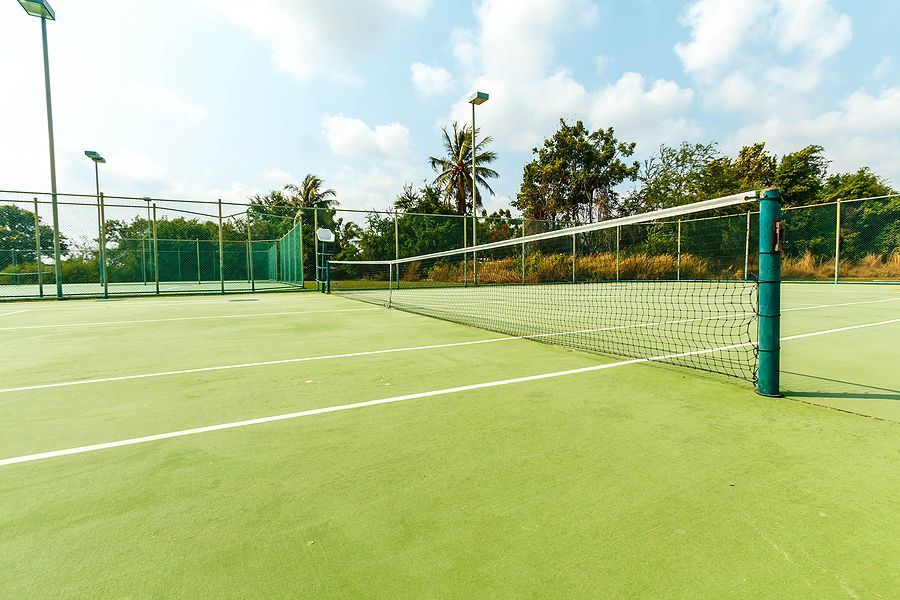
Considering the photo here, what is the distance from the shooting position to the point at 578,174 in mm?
30156

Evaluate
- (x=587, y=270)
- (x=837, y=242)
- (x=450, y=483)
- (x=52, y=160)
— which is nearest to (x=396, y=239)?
(x=587, y=270)

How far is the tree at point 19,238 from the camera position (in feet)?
44.6

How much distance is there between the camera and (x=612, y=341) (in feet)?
16.9

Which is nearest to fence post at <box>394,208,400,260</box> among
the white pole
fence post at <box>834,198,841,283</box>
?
the white pole

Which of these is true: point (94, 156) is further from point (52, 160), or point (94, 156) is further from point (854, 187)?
point (854, 187)

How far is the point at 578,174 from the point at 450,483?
3144 centimetres

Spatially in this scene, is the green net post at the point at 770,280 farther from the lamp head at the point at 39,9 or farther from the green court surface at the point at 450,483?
the lamp head at the point at 39,9

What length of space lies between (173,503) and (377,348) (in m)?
3.13

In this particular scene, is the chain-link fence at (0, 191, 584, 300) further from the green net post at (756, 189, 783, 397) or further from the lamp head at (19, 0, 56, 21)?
the green net post at (756, 189, 783, 397)

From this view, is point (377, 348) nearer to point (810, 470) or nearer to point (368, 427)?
point (368, 427)

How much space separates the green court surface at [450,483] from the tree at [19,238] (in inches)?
Answer: 557

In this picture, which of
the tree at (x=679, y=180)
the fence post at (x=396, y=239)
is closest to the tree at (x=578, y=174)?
the tree at (x=679, y=180)

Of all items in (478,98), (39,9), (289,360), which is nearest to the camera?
(289,360)

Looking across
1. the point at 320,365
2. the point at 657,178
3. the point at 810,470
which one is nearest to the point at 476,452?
the point at 810,470
